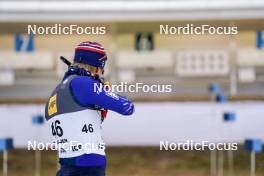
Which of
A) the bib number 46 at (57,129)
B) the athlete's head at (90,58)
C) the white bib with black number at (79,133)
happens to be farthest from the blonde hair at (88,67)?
the bib number 46 at (57,129)

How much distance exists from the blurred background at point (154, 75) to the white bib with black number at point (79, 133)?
4955 mm

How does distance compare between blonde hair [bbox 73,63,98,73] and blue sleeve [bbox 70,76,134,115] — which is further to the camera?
blonde hair [bbox 73,63,98,73]

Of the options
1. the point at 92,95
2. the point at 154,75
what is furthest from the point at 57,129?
the point at 154,75

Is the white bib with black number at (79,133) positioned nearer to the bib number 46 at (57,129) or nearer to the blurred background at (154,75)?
the bib number 46 at (57,129)

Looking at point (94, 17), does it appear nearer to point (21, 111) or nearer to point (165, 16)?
point (165, 16)

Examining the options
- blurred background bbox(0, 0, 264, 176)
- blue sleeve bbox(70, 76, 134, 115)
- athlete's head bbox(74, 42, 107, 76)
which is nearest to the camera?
blue sleeve bbox(70, 76, 134, 115)

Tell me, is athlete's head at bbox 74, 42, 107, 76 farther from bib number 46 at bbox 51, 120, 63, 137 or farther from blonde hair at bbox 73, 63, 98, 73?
bib number 46 at bbox 51, 120, 63, 137

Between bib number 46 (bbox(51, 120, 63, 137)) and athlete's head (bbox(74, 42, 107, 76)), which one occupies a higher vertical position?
athlete's head (bbox(74, 42, 107, 76))

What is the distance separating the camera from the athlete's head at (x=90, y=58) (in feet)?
11.5

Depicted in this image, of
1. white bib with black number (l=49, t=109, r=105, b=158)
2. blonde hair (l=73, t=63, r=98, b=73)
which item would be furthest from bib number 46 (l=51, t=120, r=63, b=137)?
blonde hair (l=73, t=63, r=98, b=73)

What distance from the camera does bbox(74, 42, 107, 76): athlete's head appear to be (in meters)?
3.50

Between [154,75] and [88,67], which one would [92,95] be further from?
[154,75]

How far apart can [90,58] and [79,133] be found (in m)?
0.50

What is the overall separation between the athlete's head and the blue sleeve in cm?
13
